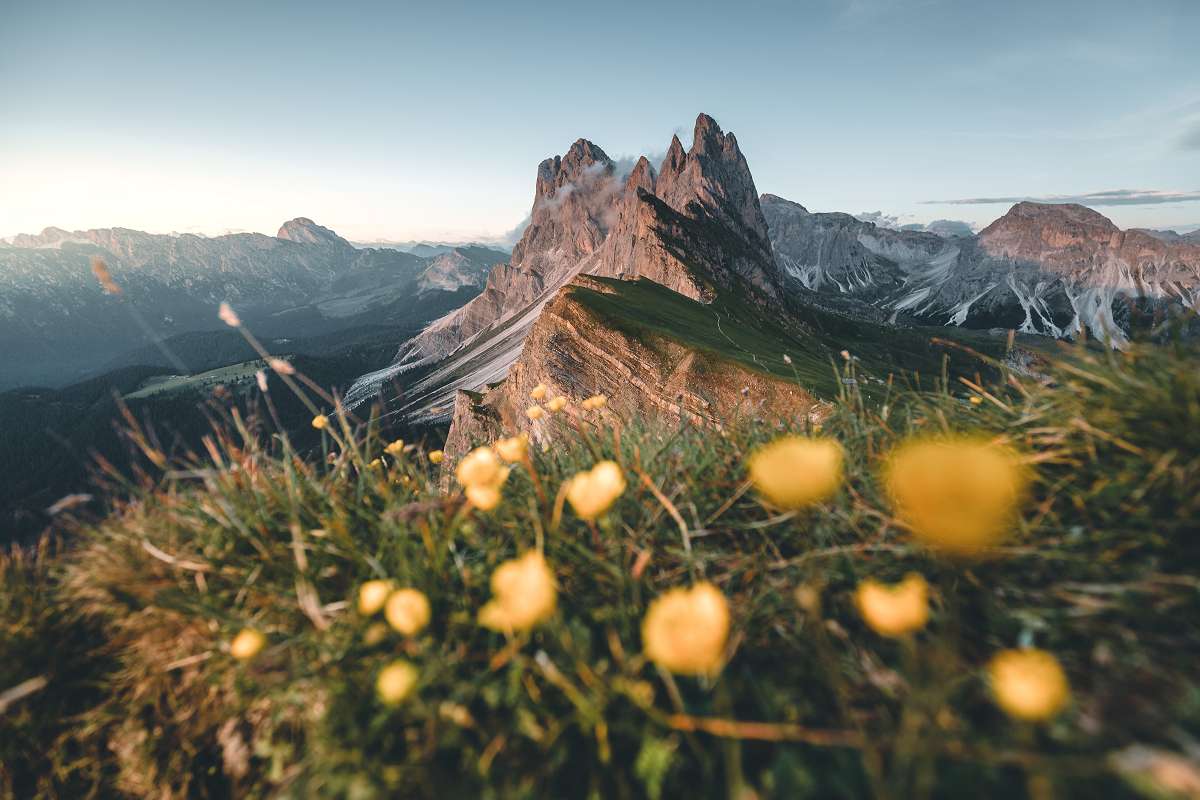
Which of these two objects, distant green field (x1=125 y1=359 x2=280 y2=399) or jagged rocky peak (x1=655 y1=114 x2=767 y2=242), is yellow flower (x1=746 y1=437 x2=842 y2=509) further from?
distant green field (x1=125 y1=359 x2=280 y2=399)

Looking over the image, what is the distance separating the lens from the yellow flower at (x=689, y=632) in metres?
1.15

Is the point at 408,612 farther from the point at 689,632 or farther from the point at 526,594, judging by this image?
the point at 689,632

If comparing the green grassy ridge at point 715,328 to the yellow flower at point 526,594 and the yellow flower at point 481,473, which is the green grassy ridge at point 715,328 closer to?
the yellow flower at point 481,473

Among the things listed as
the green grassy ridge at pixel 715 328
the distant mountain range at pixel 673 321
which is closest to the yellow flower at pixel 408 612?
the distant mountain range at pixel 673 321

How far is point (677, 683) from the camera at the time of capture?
169 cm

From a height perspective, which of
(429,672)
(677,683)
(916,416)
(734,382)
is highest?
(916,416)

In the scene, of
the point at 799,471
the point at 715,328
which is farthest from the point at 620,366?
the point at 799,471

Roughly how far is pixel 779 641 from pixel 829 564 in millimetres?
411

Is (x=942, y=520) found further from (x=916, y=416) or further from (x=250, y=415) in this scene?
A: (x=250, y=415)

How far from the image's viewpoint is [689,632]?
3.87 ft

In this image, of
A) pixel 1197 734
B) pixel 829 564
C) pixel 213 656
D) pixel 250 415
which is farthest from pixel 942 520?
pixel 250 415

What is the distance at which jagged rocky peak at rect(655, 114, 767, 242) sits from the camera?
14138 cm

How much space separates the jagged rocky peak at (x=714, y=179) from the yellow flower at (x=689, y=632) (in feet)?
463

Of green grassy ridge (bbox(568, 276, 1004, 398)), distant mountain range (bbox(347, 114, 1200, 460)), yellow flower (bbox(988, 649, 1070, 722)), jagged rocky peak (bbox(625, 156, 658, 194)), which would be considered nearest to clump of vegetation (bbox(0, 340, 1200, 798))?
yellow flower (bbox(988, 649, 1070, 722))
